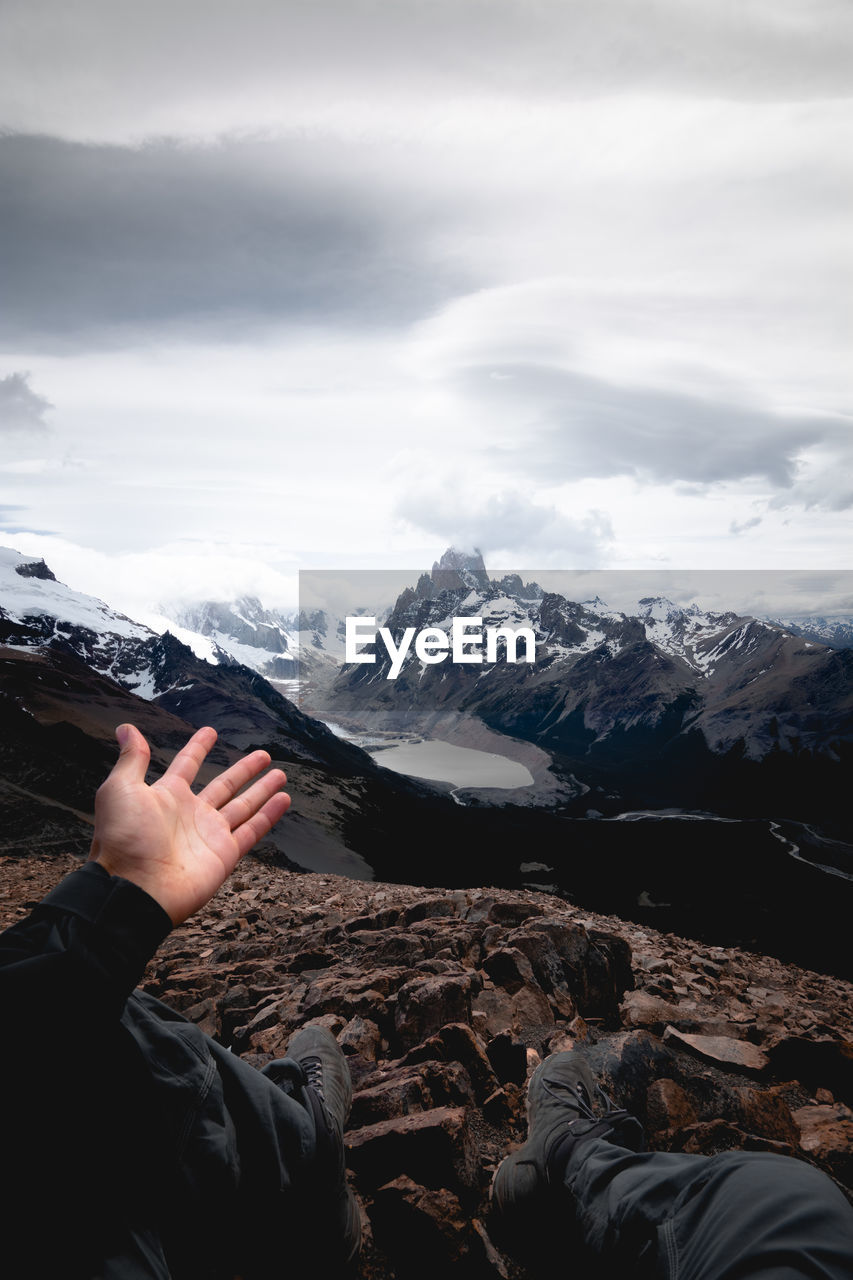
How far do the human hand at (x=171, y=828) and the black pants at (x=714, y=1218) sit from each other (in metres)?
2.82

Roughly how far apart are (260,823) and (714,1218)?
10.3 feet

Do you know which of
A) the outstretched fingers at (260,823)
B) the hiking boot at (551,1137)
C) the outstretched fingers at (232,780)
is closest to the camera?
the outstretched fingers at (260,823)

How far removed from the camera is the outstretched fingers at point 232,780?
12.3 ft

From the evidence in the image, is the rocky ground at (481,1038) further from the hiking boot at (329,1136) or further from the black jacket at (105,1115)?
the black jacket at (105,1115)

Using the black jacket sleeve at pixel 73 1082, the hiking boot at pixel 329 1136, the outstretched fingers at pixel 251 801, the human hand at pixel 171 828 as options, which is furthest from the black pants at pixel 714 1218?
the outstretched fingers at pixel 251 801

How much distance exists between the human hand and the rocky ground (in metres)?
3.02

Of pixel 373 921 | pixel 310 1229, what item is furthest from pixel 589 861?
pixel 310 1229

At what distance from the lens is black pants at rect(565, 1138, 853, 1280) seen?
2414 mm

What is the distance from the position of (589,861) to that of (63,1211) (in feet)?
396

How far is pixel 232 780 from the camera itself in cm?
407

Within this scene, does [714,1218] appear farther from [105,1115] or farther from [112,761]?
[112,761]

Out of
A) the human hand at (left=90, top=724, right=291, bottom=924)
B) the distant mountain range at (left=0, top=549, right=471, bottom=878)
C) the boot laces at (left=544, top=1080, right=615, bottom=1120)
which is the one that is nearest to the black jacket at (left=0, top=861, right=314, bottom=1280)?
the human hand at (left=90, top=724, right=291, bottom=924)

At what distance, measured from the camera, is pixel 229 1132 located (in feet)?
10.3

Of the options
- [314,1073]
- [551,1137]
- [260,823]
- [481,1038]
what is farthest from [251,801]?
[481,1038]
